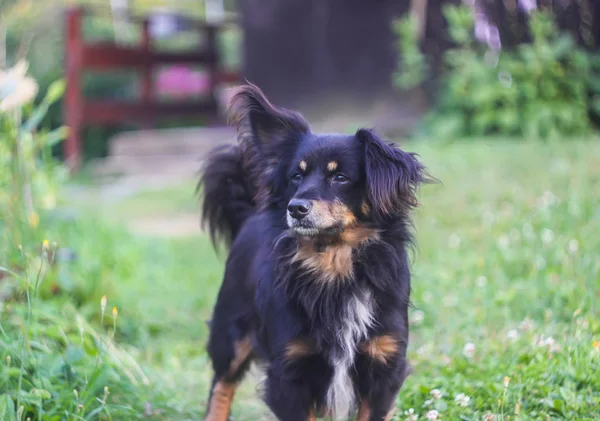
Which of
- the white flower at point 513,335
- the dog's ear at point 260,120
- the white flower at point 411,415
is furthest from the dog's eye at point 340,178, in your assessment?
the white flower at point 513,335

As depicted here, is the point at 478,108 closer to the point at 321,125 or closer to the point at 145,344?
the point at 321,125

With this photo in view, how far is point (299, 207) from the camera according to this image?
315 centimetres

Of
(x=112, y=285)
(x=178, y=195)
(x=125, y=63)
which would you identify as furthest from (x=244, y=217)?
(x=125, y=63)

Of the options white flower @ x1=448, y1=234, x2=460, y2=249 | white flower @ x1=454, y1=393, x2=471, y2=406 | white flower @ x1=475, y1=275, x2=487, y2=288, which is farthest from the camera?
white flower @ x1=448, y1=234, x2=460, y2=249

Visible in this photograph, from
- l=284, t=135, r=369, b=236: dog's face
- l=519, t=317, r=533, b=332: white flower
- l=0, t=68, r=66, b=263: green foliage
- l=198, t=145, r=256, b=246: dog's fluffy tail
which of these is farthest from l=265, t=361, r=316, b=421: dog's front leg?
l=0, t=68, r=66, b=263: green foliage

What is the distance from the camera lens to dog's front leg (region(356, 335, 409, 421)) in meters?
3.16

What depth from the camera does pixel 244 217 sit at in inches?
168

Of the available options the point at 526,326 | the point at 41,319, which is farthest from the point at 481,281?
the point at 41,319

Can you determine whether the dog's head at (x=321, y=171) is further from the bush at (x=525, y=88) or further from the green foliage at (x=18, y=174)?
the bush at (x=525, y=88)

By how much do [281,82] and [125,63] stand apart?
2.95m

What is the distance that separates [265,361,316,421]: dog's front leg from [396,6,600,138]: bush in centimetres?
720

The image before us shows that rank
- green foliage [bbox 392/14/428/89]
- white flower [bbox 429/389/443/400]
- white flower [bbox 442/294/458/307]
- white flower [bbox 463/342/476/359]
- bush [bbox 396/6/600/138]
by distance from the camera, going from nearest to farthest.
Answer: white flower [bbox 429/389/443/400]
white flower [bbox 463/342/476/359]
white flower [bbox 442/294/458/307]
bush [bbox 396/6/600/138]
green foliage [bbox 392/14/428/89]

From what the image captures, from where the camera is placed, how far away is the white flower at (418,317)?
16.9 feet

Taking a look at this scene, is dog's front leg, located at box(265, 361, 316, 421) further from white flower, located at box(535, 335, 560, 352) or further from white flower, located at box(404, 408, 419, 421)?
white flower, located at box(535, 335, 560, 352)
